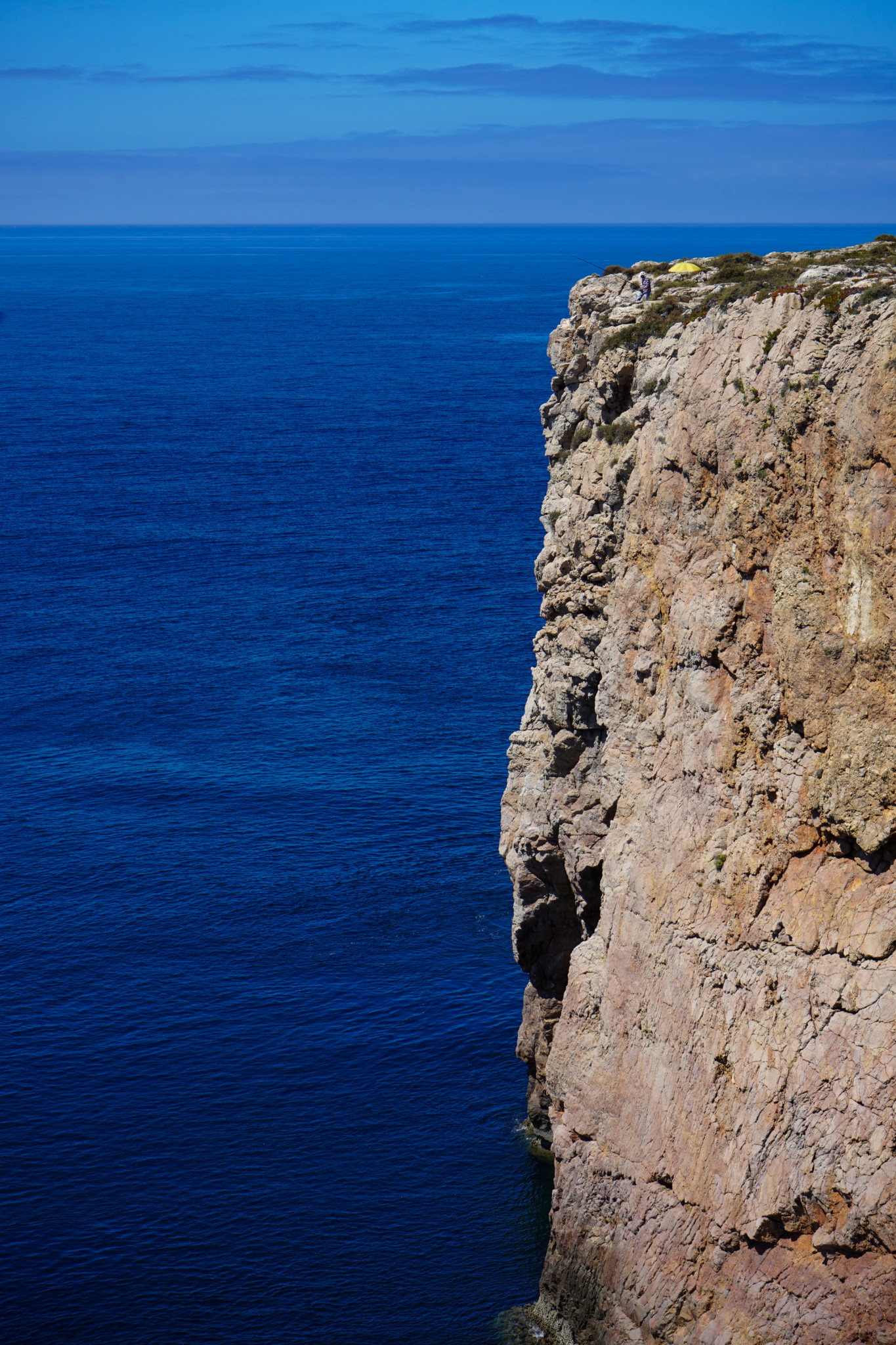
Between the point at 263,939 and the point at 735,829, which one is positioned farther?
the point at 263,939

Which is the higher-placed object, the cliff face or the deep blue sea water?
the cliff face

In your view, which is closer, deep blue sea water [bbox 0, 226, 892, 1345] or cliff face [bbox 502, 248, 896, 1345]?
cliff face [bbox 502, 248, 896, 1345]

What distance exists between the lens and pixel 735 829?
3625 centimetres

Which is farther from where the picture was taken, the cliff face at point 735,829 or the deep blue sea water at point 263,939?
the deep blue sea water at point 263,939

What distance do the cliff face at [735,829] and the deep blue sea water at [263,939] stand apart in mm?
9033

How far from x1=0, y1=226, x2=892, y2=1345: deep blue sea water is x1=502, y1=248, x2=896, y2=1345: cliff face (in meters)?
9.03

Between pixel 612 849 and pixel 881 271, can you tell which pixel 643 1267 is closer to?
pixel 612 849

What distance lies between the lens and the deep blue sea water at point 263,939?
47.5 m

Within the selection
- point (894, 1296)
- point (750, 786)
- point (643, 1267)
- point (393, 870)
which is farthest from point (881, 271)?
point (393, 870)

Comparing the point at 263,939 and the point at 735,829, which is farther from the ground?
the point at 735,829

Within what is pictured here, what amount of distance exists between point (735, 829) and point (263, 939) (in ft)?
125

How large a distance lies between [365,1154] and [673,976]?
19980mm

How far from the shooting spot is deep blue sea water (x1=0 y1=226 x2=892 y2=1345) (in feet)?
156

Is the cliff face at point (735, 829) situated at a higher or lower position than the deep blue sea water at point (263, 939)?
higher
